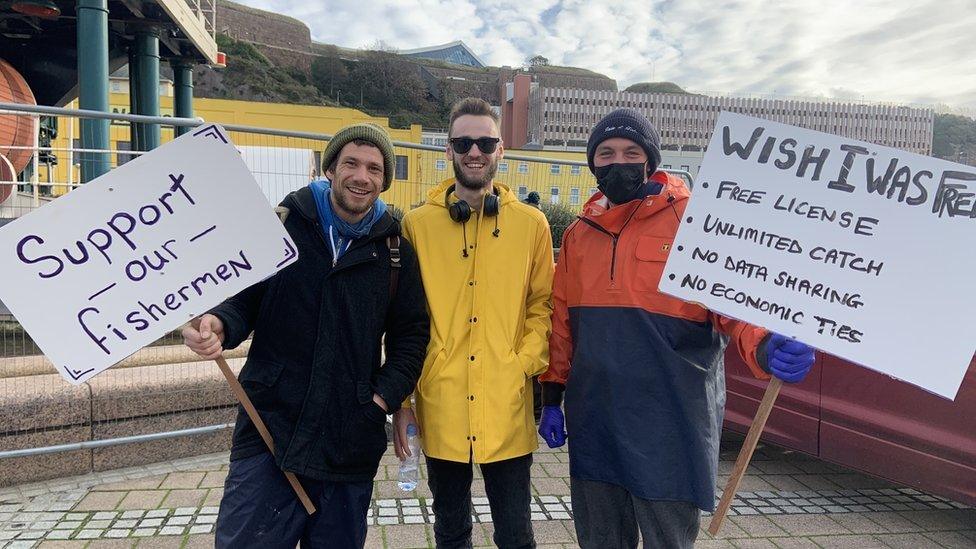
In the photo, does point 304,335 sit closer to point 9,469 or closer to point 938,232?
point 938,232

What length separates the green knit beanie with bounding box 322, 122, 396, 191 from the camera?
224cm

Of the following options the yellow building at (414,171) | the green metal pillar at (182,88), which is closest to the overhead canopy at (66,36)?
the green metal pillar at (182,88)

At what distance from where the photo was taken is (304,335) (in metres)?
2.11

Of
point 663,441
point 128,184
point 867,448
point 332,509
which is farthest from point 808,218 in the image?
point 867,448

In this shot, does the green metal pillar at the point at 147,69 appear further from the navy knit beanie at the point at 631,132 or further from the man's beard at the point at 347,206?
the navy knit beanie at the point at 631,132

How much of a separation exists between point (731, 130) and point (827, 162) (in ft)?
1.01

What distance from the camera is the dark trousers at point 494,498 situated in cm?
242

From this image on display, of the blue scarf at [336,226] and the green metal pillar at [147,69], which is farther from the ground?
the green metal pillar at [147,69]

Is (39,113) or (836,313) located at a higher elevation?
(39,113)

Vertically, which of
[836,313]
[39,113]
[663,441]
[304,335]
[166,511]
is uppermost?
[39,113]

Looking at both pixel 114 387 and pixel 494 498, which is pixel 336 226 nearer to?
pixel 494 498

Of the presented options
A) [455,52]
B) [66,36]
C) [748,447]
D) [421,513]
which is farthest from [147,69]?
[455,52]

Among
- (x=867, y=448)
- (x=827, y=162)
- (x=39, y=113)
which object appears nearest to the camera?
(x=827, y=162)

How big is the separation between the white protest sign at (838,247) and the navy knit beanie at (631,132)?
1.06 feet
